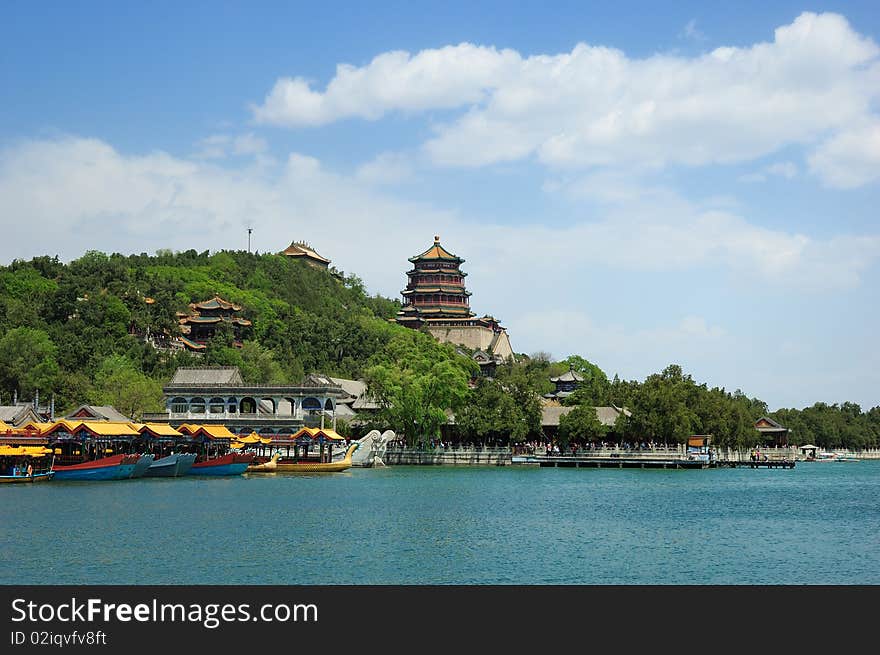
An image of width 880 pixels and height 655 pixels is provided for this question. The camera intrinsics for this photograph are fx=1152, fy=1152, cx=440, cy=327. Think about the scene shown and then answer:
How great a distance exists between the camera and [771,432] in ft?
354

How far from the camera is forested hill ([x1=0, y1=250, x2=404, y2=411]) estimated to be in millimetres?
84625

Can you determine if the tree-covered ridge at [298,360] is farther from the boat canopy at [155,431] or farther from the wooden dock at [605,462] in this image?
the boat canopy at [155,431]

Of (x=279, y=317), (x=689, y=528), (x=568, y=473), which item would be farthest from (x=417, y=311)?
(x=689, y=528)

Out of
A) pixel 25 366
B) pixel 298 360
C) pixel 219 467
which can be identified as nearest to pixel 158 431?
pixel 219 467

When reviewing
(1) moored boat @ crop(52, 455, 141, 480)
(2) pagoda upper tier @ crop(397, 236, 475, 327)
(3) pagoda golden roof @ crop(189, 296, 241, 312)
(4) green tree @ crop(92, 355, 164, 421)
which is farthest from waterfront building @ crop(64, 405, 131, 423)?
(2) pagoda upper tier @ crop(397, 236, 475, 327)

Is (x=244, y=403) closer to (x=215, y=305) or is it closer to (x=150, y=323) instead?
(x=150, y=323)

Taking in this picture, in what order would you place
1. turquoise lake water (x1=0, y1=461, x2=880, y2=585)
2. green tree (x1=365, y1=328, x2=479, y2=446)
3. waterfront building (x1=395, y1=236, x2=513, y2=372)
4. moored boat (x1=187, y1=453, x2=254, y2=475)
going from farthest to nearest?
waterfront building (x1=395, y1=236, x2=513, y2=372)
green tree (x1=365, y1=328, x2=479, y2=446)
moored boat (x1=187, y1=453, x2=254, y2=475)
turquoise lake water (x1=0, y1=461, x2=880, y2=585)

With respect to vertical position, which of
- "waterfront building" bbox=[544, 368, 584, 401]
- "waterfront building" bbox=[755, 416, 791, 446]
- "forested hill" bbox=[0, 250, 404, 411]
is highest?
"forested hill" bbox=[0, 250, 404, 411]

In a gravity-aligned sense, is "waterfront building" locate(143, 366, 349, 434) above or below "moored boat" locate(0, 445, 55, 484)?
→ above

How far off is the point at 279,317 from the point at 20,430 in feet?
191

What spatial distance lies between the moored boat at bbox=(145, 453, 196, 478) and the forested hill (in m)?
20.5

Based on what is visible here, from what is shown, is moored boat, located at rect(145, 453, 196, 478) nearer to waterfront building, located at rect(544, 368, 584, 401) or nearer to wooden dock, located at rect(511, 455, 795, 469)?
wooden dock, located at rect(511, 455, 795, 469)
